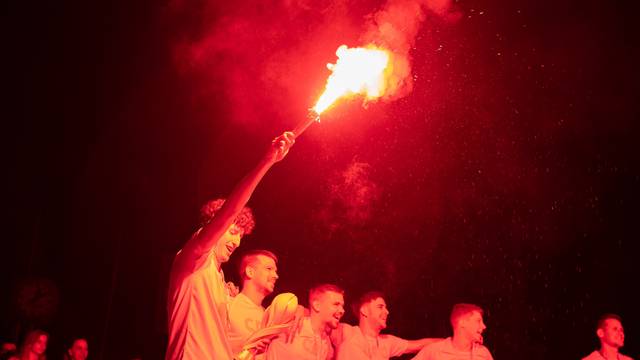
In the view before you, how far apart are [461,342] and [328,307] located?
4.64 ft

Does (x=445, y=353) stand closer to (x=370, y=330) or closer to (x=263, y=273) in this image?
(x=370, y=330)

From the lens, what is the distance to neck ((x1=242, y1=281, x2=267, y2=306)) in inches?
217

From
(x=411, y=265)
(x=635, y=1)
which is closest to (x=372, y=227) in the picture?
(x=411, y=265)

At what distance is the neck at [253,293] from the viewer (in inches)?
217

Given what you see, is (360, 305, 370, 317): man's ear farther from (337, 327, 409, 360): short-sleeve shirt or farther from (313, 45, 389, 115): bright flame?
(313, 45, 389, 115): bright flame

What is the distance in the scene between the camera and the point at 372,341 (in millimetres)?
7004

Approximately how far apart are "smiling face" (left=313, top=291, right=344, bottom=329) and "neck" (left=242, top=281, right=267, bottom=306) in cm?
112

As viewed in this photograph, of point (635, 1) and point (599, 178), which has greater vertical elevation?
point (635, 1)

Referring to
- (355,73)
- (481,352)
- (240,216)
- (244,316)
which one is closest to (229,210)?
(240,216)

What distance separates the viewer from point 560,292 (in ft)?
30.3

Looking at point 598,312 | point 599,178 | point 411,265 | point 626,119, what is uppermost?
point 626,119

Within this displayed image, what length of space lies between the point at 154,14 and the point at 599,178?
5.98 metres

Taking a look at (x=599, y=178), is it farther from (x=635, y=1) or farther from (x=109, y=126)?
(x=109, y=126)

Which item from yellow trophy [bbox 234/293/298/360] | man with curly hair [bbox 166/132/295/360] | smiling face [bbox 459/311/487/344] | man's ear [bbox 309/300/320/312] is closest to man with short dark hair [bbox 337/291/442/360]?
smiling face [bbox 459/311/487/344]
